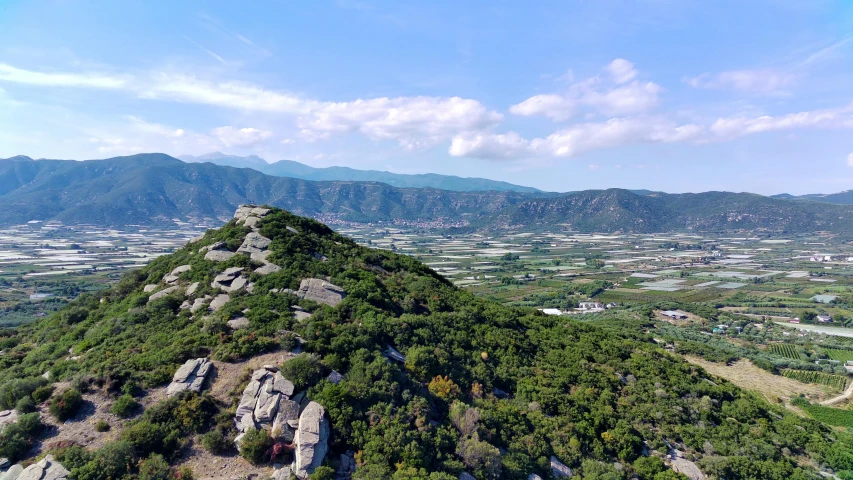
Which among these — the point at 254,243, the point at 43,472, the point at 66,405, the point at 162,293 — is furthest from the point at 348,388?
the point at 254,243

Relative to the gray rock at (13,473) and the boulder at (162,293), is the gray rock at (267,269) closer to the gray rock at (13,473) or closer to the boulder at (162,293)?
the boulder at (162,293)

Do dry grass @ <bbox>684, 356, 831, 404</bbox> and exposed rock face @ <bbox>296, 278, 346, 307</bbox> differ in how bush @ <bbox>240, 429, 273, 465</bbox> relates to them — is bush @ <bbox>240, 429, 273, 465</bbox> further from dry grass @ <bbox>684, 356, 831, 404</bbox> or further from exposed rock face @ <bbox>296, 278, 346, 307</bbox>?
dry grass @ <bbox>684, 356, 831, 404</bbox>

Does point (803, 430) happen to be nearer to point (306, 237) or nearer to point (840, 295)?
point (306, 237)

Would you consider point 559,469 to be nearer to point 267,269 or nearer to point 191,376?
point 191,376

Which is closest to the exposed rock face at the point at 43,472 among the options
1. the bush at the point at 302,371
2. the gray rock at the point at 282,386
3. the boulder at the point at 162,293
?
the gray rock at the point at 282,386

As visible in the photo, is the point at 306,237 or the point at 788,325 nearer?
the point at 306,237

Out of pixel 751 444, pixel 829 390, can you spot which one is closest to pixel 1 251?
pixel 751 444
